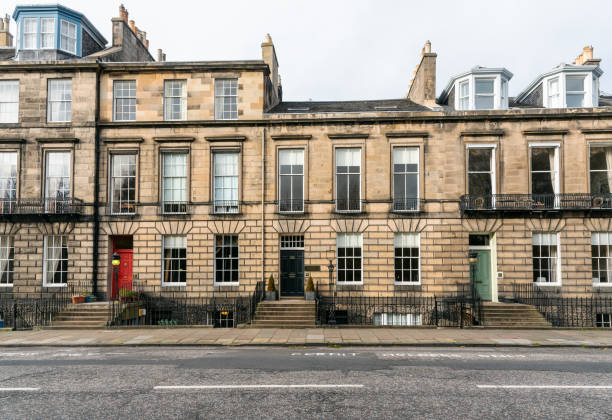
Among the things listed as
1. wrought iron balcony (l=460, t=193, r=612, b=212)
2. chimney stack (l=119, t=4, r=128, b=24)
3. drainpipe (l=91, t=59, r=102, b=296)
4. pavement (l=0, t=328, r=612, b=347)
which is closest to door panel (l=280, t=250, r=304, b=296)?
pavement (l=0, t=328, r=612, b=347)

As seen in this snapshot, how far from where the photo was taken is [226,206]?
21.7 m

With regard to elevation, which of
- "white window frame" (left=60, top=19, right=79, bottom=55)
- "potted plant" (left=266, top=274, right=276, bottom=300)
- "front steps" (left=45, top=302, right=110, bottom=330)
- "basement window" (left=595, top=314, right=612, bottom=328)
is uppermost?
"white window frame" (left=60, top=19, right=79, bottom=55)

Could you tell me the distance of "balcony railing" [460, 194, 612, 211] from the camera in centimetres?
2033

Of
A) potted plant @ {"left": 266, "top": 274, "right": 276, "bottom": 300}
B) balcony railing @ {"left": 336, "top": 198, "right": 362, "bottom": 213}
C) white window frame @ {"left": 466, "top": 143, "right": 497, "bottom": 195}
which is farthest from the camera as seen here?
balcony railing @ {"left": 336, "top": 198, "right": 362, "bottom": 213}

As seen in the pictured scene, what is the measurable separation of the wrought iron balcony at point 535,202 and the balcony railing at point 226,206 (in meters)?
11.3

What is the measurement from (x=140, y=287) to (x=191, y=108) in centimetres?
947

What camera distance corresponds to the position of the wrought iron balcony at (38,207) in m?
21.1

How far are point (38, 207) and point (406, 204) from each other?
18640 millimetres

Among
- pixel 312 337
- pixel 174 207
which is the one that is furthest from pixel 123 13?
pixel 312 337

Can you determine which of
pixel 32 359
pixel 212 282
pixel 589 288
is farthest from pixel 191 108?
pixel 589 288

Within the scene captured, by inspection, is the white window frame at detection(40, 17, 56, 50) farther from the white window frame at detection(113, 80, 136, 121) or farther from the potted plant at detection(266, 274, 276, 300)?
the potted plant at detection(266, 274, 276, 300)

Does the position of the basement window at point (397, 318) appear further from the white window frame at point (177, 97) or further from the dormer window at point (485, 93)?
the white window frame at point (177, 97)

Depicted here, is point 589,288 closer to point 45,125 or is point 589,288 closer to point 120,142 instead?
point 120,142

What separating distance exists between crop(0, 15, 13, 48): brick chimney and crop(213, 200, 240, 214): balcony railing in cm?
1870
